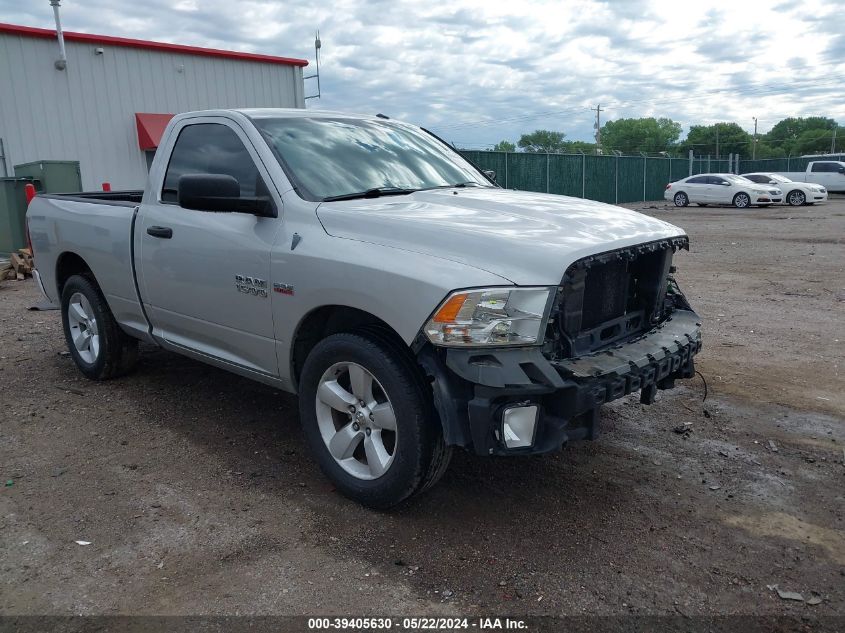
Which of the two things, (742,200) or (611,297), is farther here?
(742,200)

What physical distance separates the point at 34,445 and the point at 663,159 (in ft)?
118

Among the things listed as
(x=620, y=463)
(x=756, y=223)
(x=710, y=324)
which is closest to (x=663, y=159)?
(x=756, y=223)

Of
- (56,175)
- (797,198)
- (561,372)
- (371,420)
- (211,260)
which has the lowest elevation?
(797,198)

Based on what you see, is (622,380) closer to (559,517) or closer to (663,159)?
(559,517)

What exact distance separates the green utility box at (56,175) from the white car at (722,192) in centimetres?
2422

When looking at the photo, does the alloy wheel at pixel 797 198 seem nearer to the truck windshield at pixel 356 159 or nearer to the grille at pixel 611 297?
the truck windshield at pixel 356 159

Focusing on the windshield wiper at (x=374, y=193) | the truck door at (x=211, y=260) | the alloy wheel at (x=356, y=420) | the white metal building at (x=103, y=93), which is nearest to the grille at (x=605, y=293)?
the alloy wheel at (x=356, y=420)

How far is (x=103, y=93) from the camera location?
18.2 meters

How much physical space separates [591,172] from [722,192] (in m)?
5.22

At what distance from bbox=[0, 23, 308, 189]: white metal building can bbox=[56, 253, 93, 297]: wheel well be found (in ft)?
40.8

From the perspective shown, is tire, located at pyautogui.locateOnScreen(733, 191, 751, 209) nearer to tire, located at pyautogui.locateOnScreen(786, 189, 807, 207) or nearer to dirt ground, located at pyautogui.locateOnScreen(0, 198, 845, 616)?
tire, located at pyautogui.locateOnScreen(786, 189, 807, 207)

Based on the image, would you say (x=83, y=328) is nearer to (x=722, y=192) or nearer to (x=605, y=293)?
(x=605, y=293)

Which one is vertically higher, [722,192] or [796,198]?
[722,192]

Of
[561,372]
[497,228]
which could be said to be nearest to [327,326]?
[497,228]
